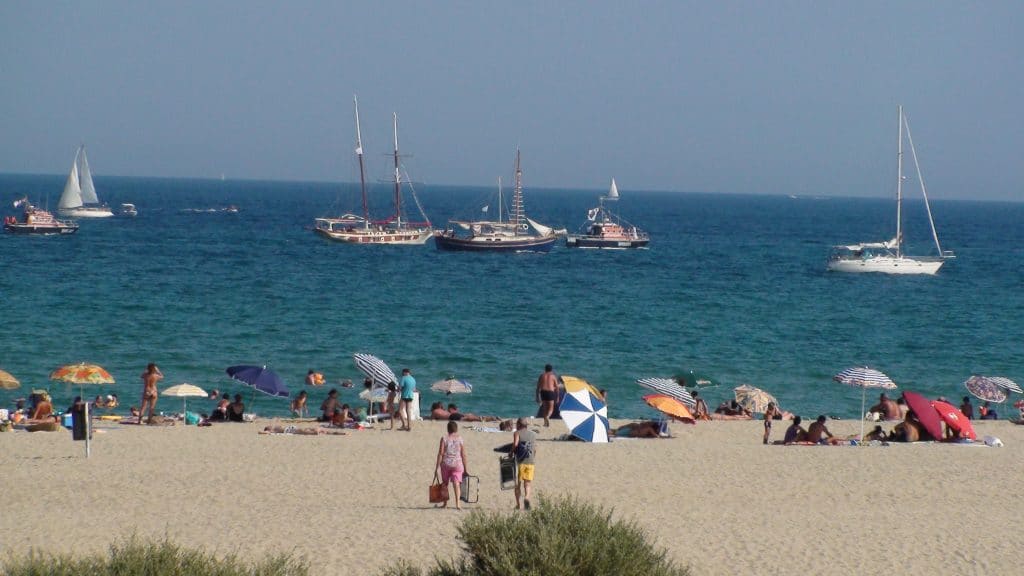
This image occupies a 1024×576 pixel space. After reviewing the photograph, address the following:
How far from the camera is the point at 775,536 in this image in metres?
13.4

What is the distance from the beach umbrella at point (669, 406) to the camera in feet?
66.9

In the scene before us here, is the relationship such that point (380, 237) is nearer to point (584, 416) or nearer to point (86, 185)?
point (86, 185)

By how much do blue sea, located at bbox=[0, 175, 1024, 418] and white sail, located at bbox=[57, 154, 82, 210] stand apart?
30.2 m

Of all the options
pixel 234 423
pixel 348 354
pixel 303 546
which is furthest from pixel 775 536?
pixel 348 354

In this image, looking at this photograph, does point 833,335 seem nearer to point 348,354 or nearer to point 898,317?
point 898,317

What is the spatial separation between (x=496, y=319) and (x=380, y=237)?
133 feet

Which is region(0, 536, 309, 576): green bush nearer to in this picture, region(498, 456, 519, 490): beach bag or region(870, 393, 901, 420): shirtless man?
region(498, 456, 519, 490): beach bag

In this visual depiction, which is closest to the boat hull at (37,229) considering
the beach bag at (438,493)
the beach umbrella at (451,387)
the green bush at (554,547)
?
the beach umbrella at (451,387)

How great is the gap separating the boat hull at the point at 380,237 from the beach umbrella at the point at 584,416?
209 feet

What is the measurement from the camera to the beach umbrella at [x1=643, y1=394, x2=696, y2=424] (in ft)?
66.9

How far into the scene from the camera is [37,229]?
78.8 m

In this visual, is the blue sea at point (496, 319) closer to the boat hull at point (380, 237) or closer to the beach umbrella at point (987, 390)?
the boat hull at point (380, 237)

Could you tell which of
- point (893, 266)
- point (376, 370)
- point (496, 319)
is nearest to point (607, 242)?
point (893, 266)

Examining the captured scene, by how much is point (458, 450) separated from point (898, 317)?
36.1 metres
